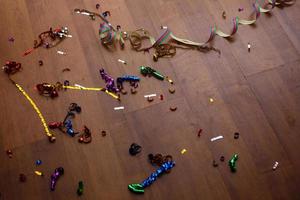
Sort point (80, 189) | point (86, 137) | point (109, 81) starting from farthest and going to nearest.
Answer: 1. point (109, 81)
2. point (86, 137)
3. point (80, 189)

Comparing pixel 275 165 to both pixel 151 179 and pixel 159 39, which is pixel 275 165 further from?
pixel 159 39

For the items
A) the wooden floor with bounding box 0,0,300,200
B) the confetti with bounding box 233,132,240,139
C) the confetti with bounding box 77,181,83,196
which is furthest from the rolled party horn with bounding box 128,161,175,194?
the confetti with bounding box 233,132,240,139

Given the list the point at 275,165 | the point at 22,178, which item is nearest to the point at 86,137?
the point at 22,178

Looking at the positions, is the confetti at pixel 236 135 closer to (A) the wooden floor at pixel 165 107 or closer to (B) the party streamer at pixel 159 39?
(A) the wooden floor at pixel 165 107

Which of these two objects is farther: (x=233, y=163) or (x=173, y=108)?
(x=173, y=108)

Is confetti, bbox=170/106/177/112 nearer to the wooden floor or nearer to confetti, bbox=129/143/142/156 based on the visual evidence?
the wooden floor

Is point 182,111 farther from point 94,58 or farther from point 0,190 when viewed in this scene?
point 0,190

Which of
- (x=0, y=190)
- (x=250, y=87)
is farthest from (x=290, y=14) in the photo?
(x=0, y=190)

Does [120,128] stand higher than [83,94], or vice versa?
[83,94]
